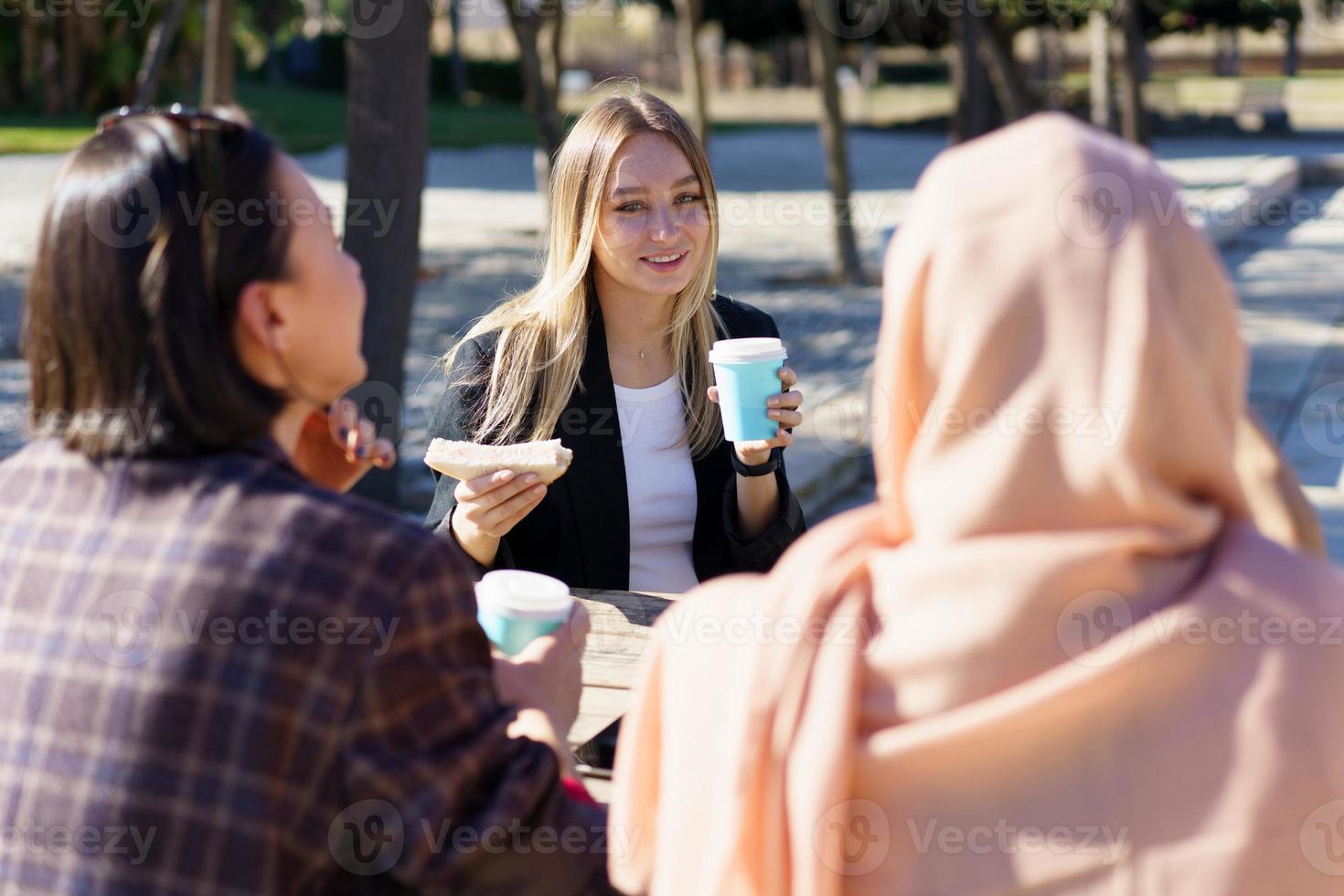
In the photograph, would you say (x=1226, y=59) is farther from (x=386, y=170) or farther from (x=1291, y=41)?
(x=386, y=170)

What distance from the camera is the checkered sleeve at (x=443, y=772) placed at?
141cm

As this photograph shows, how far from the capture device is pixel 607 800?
2.04 metres

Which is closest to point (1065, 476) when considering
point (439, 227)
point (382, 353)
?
point (382, 353)

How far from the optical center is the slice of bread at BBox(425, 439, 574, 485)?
2.52 metres

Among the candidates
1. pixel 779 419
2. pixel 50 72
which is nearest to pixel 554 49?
pixel 779 419

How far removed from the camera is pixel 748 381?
2.62 metres

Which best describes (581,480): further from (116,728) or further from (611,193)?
(116,728)

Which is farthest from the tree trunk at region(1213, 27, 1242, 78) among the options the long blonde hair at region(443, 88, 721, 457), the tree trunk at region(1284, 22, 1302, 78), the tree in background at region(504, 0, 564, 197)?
the long blonde hair at region(443, 88, 721, 457)

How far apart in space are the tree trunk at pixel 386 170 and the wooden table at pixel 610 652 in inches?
118

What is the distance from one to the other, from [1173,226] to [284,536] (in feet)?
2.96

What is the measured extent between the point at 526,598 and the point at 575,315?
4.60 feet

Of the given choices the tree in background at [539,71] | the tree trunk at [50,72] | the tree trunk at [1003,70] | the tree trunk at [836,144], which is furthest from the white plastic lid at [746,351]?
the tree trunk at [50,72]

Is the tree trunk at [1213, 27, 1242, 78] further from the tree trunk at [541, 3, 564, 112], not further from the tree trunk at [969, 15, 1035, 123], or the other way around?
the tree trunk at [541, 3, 564, 112]

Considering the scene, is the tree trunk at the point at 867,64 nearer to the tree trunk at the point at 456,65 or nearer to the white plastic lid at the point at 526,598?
the tree trunk at the point at 456,65
